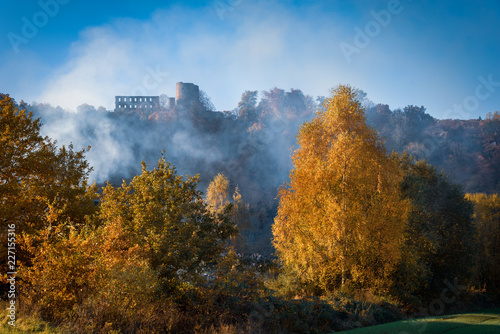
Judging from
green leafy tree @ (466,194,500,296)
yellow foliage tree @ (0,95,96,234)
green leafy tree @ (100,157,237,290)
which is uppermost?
yellow foliage tree @ (0,95,96,234)

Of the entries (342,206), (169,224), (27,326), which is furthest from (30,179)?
(342,206)

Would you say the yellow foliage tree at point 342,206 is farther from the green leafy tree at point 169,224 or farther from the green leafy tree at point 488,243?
the green leafy tree at point 488,243

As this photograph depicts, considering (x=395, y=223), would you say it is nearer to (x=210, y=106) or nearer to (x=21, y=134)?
(x=21, y=134)

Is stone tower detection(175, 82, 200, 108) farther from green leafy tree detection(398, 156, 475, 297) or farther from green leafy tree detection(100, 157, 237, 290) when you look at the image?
green leafy tree detection(100, 157, 237, 290)

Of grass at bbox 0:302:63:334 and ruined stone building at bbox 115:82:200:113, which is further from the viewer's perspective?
ruined stone building at bbox 115:82:200:113

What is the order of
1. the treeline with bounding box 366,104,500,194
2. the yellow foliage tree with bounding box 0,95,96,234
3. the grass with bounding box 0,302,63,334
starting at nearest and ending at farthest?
the grass with bounding box 0,302,63,334, the yellow foliage tree with bounding box 0,95,96,234, the treeline with bounding box 366,104,500,194

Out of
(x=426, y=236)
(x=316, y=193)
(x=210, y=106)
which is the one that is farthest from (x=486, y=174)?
(x=210, y=106)

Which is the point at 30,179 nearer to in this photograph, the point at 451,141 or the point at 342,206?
the point at 342,206

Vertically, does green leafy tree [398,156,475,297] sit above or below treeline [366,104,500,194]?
below

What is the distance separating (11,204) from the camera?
528 inches

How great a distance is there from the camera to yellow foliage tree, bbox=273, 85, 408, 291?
48.5 ft

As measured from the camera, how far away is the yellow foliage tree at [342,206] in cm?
1480

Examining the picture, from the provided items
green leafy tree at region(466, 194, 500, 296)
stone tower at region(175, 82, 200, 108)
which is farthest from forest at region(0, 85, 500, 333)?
stone tower at region(175, 82, 200, 108)

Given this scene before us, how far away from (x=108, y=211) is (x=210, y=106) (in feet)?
347
